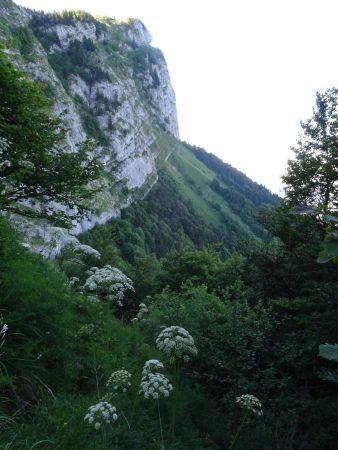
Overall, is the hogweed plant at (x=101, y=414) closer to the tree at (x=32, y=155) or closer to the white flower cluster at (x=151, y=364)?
the white flower cluster at (x=151, y=364)

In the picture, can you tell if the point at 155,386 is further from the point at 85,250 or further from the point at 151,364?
the point at 85,250

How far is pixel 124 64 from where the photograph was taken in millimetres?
196625

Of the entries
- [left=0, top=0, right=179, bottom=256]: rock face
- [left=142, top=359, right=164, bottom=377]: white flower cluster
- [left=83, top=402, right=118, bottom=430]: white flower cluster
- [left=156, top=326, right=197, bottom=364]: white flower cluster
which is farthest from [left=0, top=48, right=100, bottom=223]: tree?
[left=0, top=0, right=179, bottom=256]: rock face

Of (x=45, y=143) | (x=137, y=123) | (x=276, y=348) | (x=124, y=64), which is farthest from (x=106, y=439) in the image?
(x=124, y=64)

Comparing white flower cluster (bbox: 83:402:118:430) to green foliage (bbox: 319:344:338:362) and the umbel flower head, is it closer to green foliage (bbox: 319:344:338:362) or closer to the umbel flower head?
the umbel flower head

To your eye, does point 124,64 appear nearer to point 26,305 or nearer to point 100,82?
point 100,82

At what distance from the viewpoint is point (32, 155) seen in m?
13.8

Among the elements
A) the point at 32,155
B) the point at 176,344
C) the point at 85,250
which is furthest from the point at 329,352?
the point at 32,155

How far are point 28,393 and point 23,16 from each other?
16415 centimetres

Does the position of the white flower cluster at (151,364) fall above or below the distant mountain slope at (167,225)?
above

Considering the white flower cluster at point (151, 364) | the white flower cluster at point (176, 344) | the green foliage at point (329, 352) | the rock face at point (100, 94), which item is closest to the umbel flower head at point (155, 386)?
the white flower cluster at point (151, 364)

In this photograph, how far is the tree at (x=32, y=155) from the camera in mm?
12094

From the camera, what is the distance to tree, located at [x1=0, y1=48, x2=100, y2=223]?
12094mm

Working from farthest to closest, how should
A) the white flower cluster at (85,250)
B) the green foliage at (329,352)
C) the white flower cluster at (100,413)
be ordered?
the white flower cluster at (85,250)
the white flower cluster at (100,413)
the green foliage at (329,352)
